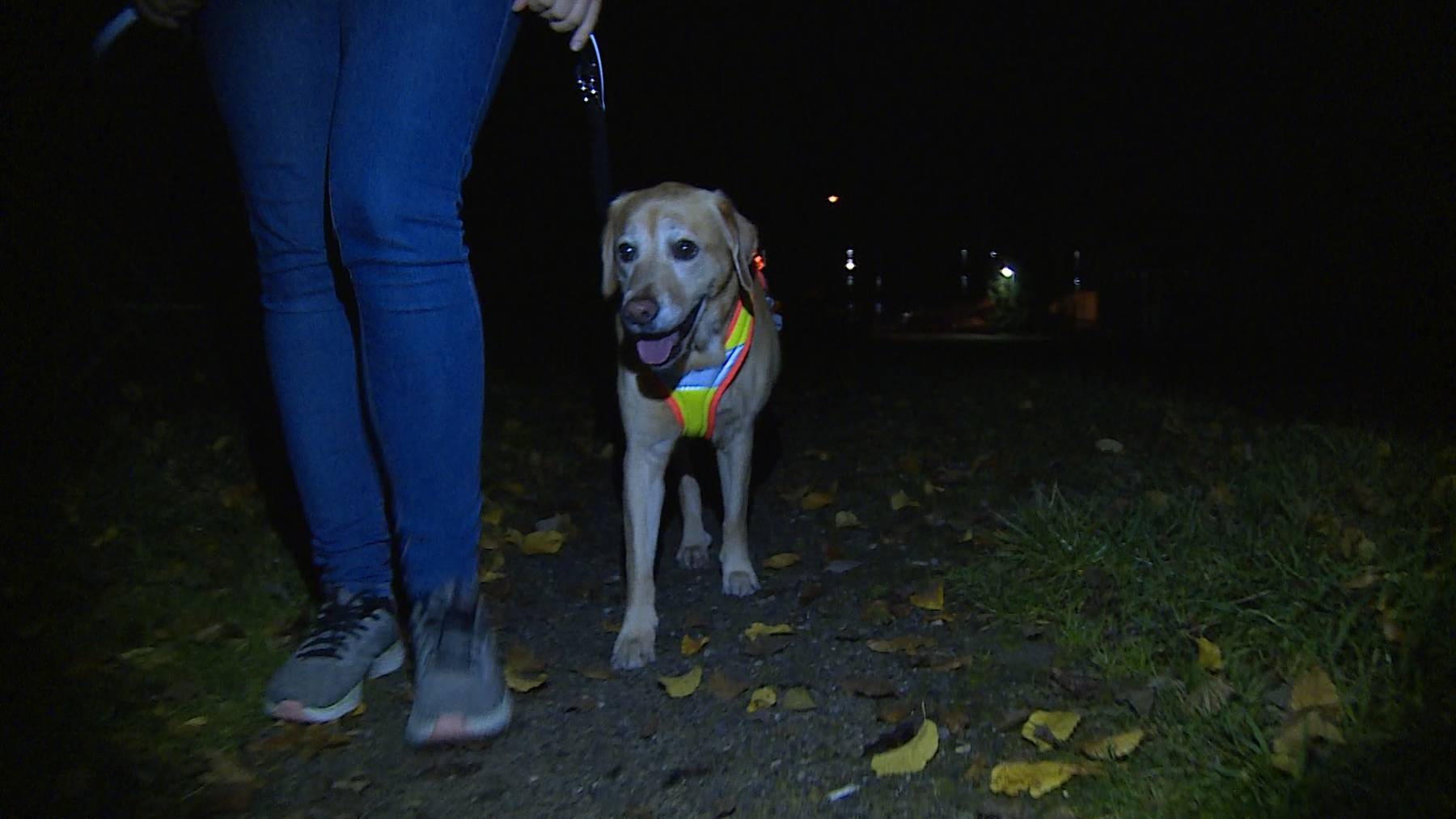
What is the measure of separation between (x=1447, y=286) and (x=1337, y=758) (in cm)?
945

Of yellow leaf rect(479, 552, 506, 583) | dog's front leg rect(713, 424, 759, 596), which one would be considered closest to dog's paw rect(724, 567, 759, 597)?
dog's front leg rect(713, 424, 759, 596)

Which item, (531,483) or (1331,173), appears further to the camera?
(1331,173)

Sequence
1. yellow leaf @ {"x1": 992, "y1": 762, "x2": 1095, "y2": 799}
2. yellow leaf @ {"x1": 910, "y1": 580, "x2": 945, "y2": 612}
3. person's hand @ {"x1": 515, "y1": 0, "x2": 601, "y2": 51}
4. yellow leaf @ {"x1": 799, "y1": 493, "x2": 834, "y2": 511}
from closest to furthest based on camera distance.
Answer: yellow leaf @ {"x1": 992, "y1": 762, "x2": 1095, "y2": 799} → person's hand @ {"x1": 515, "y1": 0, "x2": 601, "y2": 51} → yellow leaf @ {"x1": 910, "y1": 580, "x2": 945, "y2": 612} → yellow leaf @ {"x1": 799, "y1": 493, "x2": 834, "y2": 511}

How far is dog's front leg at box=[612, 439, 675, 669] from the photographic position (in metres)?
2.82

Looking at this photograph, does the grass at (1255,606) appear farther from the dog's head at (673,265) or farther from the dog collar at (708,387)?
the dog's head at (673,265)

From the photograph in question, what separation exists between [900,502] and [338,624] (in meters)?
2.64

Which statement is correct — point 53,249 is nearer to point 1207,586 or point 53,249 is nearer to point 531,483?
point 531,483

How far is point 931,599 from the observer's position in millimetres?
3102

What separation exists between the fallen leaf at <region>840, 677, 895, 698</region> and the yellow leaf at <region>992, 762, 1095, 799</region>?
457 mm

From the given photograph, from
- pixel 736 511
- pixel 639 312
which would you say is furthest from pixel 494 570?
pixel 639 312

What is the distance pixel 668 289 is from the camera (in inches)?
129

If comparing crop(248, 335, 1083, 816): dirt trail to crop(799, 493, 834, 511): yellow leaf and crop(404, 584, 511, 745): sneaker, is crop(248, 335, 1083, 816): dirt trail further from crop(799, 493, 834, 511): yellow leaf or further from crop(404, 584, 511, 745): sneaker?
crop(799, 493, 834, 511): yellow leaf

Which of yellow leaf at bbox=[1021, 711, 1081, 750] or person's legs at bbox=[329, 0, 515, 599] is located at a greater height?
person's legs at bbox=[329, 0, 515, 599]

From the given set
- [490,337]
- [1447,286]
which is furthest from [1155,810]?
[490,337]
